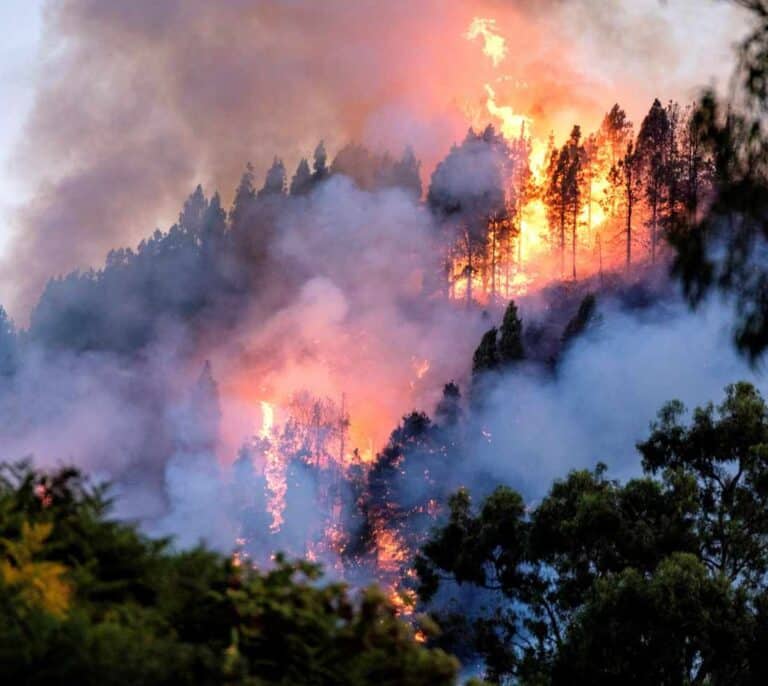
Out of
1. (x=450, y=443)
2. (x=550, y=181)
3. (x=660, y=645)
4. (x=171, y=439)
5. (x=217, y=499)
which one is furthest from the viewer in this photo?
(x=171, y=439)

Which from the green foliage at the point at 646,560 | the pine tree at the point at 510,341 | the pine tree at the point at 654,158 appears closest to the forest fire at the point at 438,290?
the pine tree at the point at 654,158

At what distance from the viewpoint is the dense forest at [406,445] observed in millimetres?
3193

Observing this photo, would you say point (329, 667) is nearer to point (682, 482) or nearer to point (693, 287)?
point (693, 287)

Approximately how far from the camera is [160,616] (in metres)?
3.01

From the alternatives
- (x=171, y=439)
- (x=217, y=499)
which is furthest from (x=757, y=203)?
(x=171, y=439)

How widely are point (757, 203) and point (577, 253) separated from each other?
70340 mm

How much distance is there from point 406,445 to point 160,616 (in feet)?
149

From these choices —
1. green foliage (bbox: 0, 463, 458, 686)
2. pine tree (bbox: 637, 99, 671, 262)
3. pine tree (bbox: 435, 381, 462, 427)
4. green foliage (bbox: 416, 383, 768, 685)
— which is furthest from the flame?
green foliage (bbox: 0, 463, 458, 686)

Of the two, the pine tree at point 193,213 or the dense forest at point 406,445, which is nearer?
the dense forest at point 406,445

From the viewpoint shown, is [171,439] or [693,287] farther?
[171,439]

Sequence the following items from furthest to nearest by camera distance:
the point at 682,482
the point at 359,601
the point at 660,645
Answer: the point at 682,482, the point at 660,645, the point at 359,601

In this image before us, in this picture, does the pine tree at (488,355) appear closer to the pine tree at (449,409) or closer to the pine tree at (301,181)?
the pine tree at (449,409)

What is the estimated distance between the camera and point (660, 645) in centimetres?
1218

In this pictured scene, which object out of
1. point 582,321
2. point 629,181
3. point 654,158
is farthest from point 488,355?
point 654,158
